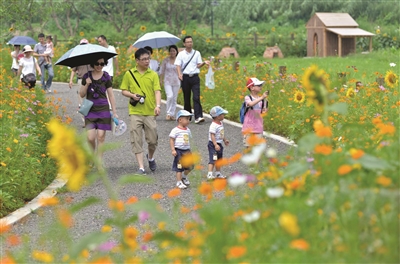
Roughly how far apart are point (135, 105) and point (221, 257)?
6.83 metres

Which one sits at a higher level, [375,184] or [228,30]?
[375,184]

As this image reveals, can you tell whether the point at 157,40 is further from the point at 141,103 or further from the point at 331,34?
the point at 331,34

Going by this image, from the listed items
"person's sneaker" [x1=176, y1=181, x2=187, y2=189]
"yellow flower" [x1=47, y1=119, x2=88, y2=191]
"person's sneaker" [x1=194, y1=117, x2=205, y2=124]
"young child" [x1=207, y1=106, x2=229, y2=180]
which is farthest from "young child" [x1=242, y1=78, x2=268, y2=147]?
"yellow flower" [x1=47, y1=119, x2=88, y2=191]

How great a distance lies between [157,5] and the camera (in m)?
42.9

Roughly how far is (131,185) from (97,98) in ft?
4.20

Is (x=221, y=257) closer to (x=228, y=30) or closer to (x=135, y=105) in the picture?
(x=135, y=105)

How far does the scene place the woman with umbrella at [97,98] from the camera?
393 inches

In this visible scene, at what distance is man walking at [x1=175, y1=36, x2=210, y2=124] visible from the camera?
1428 cm

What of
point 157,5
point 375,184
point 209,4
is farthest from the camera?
point 209,4

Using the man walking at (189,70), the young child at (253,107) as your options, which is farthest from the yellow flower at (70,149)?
the man walking at (189,70)

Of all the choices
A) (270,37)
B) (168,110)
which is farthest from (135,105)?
(270,37)

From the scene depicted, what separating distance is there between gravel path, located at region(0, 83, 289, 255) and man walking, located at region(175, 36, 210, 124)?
0.40 meters

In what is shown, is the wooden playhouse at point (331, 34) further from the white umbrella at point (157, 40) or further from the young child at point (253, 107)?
the young child at point (253, 107)

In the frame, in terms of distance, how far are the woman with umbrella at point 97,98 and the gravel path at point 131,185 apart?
617mm
